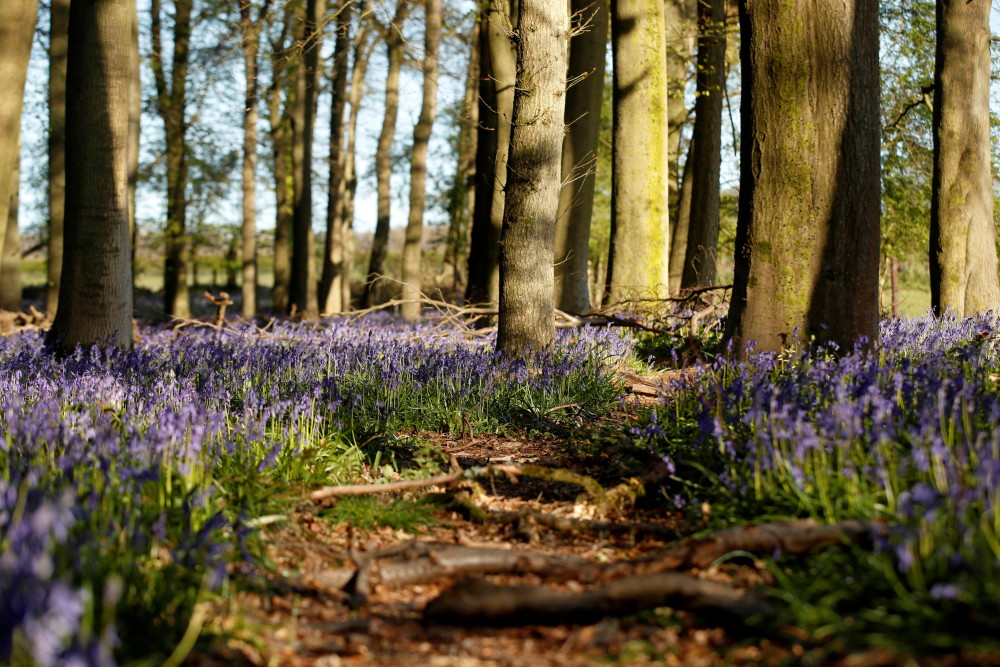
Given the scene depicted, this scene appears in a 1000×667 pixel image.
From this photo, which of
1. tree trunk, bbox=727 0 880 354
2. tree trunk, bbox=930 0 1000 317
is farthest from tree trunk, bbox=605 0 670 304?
tree trunk, bbox=727 0 880 354

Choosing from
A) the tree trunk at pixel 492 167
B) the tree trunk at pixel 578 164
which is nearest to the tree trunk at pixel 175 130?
the tree trunk at pixel 492 167

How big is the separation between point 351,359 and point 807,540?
4.77 m

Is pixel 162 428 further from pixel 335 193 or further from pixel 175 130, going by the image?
pixel 175 130

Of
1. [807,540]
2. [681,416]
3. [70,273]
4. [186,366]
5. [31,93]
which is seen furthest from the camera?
[31,93]

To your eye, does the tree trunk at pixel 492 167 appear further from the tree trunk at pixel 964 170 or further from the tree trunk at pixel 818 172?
the tree trunk at pixel 964 170

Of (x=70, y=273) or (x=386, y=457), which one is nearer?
(x=386, y=457)

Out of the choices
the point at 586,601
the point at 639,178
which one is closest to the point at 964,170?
the point at 639,178

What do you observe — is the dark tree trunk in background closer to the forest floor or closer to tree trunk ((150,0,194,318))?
tree trunk ((150,0,194,318))

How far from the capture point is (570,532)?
3926 mm

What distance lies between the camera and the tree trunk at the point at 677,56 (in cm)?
1540

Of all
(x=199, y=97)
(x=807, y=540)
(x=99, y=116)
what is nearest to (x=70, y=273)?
(x=99, y=116)

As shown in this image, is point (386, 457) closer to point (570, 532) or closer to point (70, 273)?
point (570, 532)

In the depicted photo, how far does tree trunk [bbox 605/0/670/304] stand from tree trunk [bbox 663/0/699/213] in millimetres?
3739

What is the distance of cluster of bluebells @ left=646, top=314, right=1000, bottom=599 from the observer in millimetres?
2488
